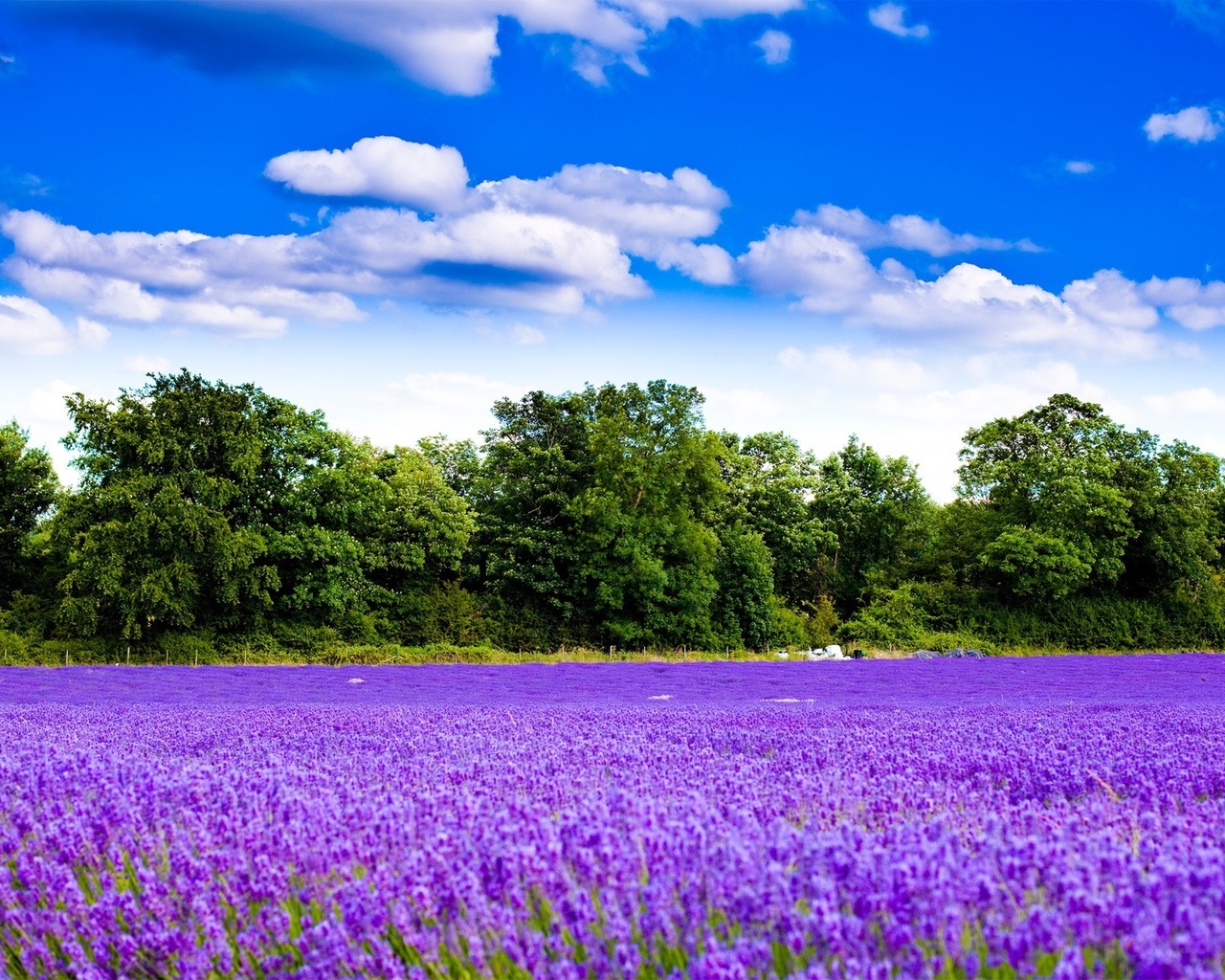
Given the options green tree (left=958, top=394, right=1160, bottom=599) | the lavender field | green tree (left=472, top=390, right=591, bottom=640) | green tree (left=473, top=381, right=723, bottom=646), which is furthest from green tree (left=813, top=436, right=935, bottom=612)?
the lavender field

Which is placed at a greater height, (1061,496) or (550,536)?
(1061,496)

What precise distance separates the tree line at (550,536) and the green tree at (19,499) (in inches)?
2.8

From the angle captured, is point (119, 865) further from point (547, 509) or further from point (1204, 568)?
point (1204, 568)

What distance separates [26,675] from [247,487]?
10615mm

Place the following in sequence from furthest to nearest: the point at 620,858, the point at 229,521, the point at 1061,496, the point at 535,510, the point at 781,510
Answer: the point at 781,510 → the point at 1061,496 → the point at 535,510 → the point at 229,521 → the point at 620,858

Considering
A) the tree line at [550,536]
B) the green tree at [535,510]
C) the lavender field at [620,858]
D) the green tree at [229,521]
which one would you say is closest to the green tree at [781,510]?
the tree line at [550,536]

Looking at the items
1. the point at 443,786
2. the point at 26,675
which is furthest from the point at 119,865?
the point at 26,675

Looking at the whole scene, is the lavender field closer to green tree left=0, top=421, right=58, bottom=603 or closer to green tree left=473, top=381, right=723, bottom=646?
green tree left=473, top=381, right=723, bottom=646

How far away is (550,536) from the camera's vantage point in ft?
104

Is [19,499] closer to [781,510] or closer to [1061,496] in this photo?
[781,510]

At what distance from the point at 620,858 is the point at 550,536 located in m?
29.7

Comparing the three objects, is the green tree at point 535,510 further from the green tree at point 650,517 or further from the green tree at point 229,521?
the green tree at point 229,521

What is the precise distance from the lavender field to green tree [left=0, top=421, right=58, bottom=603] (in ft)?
94.3

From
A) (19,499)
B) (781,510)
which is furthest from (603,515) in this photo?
(19,499)
